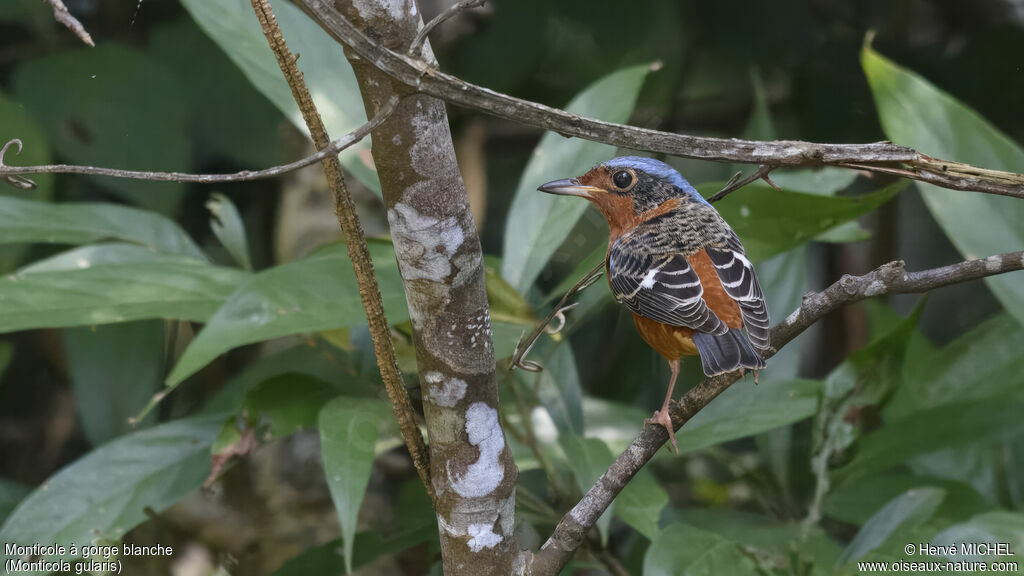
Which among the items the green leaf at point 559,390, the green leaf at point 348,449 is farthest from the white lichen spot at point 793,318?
the green leaf at point 559,390

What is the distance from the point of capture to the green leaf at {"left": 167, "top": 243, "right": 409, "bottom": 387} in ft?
4.25

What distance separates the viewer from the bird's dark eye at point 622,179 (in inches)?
44.4

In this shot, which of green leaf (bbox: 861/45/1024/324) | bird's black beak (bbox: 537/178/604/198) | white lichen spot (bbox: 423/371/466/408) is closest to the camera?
white lichen spot (bbox: 423/371/466/408)

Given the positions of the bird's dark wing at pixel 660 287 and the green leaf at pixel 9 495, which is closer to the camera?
the bird's dark wing at pixel 660 287

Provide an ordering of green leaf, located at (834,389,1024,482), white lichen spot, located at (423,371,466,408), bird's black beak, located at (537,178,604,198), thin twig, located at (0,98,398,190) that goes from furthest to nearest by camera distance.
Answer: green leaf, located at (834,389,1024,482)
bird's black beak, located at (537,178,604,198)
white lichen spot, located at (423,371,466,408)
thin twig, located at (0,98,398,190)

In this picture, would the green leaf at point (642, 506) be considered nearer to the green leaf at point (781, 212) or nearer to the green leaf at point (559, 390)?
the green leaf at point (559, 390)

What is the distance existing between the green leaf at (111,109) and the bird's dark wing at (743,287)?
5.51 feet

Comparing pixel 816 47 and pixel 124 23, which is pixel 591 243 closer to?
pixel 816 47

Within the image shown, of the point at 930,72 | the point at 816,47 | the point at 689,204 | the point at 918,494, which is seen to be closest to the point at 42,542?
the point at 689,204

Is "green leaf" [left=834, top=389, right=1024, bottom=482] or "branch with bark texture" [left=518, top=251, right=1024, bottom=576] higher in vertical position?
"branch with bark texture" [left=518, top=251, right=1024, bottom=576]

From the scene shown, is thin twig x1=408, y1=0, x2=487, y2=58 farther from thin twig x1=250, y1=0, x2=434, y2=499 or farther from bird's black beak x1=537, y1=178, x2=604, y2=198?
bird's black beak x1=537, y1=178, x2=604, y2=198

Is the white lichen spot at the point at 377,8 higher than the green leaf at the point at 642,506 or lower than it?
higher

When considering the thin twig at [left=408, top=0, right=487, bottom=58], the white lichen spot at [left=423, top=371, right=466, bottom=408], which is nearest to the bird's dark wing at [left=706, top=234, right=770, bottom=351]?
the white lichen spot at [left=423, top=371, right=466, bottom=408]

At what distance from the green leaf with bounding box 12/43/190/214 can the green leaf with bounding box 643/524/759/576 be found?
5.31 ft
